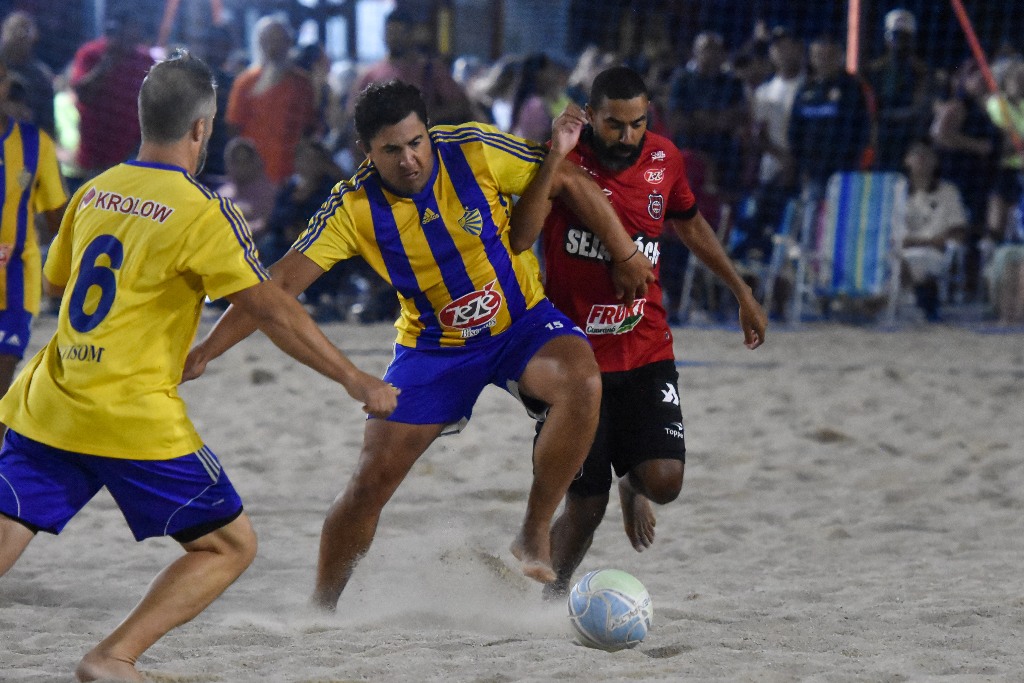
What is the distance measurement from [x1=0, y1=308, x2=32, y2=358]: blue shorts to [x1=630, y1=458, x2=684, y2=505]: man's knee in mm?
2441

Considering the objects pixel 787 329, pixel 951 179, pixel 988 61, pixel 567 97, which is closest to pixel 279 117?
pixel 567 97

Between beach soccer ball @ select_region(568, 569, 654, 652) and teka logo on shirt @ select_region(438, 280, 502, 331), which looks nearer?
beach soccer ball @ select_region(568, 569, 654, 652)

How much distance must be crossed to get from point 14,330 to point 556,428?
231 centimetres

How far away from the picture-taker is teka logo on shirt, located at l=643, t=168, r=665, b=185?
4.63m

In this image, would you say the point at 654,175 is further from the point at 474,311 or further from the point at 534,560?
the point at 534,560

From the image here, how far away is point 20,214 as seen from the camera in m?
5.20

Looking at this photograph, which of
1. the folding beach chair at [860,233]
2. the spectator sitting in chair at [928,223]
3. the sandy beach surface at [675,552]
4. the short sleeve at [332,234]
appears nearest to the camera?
the sandy beach surface at [675,552]

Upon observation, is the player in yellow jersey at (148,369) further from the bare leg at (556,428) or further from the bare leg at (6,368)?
the bare leg at (6,368)

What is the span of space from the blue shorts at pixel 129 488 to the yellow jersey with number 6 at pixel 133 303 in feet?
0.15

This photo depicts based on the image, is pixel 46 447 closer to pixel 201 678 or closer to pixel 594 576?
pixel 201 678

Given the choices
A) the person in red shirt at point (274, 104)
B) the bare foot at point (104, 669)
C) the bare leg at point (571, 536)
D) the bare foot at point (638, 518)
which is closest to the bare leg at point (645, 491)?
the bare foot at point (638, 518)

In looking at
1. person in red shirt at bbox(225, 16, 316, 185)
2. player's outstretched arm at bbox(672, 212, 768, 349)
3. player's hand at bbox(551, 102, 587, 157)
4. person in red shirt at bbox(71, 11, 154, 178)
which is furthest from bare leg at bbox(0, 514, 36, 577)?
person in red shirt at bbox(225, 16, 316, 185)

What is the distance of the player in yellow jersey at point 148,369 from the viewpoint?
10.6 feet

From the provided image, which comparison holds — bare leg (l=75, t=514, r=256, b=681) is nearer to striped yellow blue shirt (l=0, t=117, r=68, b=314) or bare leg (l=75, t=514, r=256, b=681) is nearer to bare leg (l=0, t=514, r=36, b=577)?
bare leg (l=0, t=514, r=36, b=577)
